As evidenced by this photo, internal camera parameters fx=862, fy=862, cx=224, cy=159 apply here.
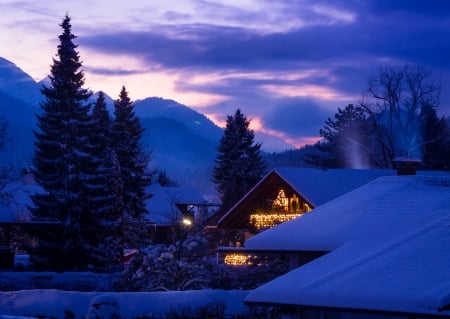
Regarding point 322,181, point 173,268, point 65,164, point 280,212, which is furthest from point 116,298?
point 65,164

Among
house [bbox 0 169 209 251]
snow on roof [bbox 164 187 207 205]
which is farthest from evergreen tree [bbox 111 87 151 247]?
snow on roof [bbox 164 187 207 205]

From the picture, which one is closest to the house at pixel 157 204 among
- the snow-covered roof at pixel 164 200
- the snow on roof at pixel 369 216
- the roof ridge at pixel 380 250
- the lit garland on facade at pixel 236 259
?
the snow-covered roof at pixel 164 200

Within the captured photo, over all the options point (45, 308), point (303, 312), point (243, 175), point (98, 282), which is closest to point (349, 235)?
point (303, 312)

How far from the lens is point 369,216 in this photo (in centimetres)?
1870

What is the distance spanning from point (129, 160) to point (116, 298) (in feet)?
107

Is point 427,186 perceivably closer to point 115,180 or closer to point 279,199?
point 279,199

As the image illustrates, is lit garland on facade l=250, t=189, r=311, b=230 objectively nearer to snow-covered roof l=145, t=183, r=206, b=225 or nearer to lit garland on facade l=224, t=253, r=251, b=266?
lit garland on facade l=224, t=253, r=251, b=266

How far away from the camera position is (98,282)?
1316 inches

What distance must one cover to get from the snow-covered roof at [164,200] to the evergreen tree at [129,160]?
34.1 ft

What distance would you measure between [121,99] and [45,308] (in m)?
35.1

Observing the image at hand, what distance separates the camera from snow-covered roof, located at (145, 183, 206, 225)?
224 feet

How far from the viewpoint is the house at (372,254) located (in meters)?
12.4

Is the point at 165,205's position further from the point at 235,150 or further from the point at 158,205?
the point at 235,150

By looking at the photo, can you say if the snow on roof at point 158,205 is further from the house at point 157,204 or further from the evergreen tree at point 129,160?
the evergreen tree at point 129,160
